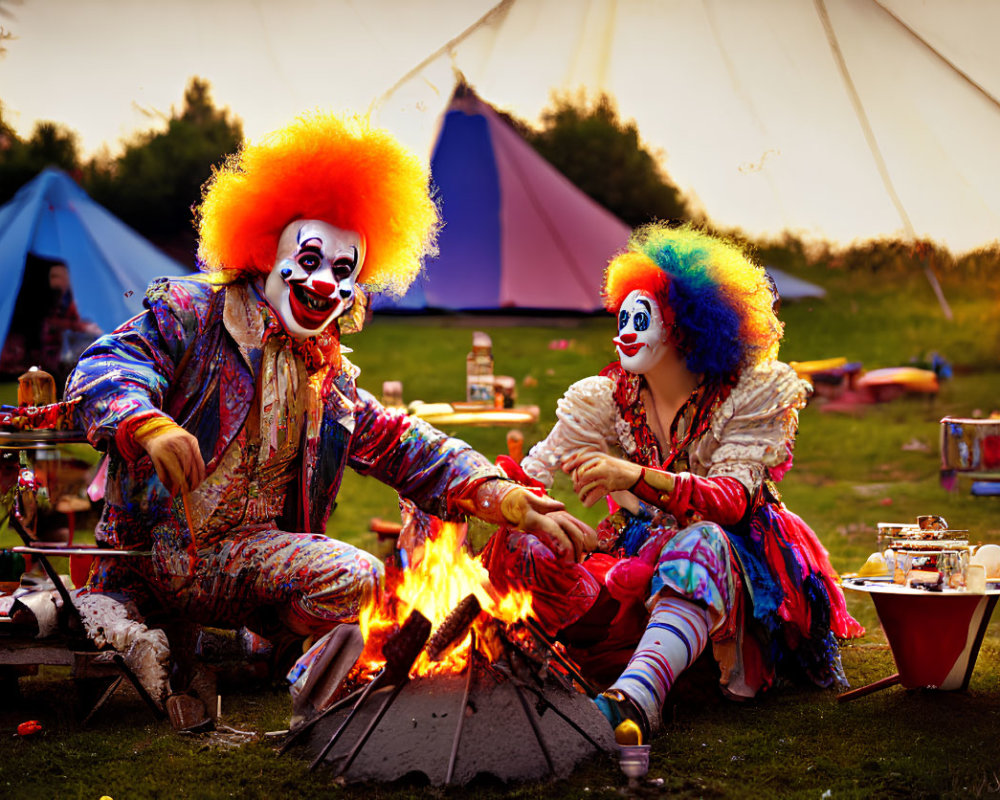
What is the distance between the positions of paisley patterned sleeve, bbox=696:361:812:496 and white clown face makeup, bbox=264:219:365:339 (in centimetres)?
114

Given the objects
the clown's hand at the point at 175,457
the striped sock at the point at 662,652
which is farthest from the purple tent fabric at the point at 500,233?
the clown's hand at the point at 175,457

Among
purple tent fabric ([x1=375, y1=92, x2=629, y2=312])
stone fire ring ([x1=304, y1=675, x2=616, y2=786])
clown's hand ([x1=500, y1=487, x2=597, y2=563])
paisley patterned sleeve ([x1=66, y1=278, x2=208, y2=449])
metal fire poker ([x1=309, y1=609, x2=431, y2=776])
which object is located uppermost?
purple tent fabric ([x1=375, y1=92, x2=629, y2=312])

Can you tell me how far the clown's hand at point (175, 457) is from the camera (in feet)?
8.29

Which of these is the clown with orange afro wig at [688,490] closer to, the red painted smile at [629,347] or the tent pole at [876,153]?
the red painted smile at [629,347]

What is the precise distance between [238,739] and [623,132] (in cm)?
790

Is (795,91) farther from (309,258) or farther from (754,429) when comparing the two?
(309,258)

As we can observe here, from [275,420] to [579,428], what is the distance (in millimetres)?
976

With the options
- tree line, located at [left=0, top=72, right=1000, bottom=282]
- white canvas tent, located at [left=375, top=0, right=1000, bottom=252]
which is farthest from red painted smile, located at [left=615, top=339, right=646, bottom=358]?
tree line, located at [left=0, top=72, right=1000, bottom=282]

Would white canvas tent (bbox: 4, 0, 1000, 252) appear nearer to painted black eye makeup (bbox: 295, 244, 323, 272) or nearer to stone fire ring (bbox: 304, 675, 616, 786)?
painted black eye makeup (bbox: 295, 244, 323, 272)

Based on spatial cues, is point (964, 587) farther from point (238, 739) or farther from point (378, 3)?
point (378, 3)

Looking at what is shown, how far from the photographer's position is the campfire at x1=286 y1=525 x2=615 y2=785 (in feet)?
7.97

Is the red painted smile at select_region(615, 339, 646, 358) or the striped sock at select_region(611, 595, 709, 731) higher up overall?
the red painted smile at select_region(615, 339, 646, 358)

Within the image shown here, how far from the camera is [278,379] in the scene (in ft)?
10.0

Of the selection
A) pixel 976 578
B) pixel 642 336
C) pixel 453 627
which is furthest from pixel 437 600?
pixel 976 578
